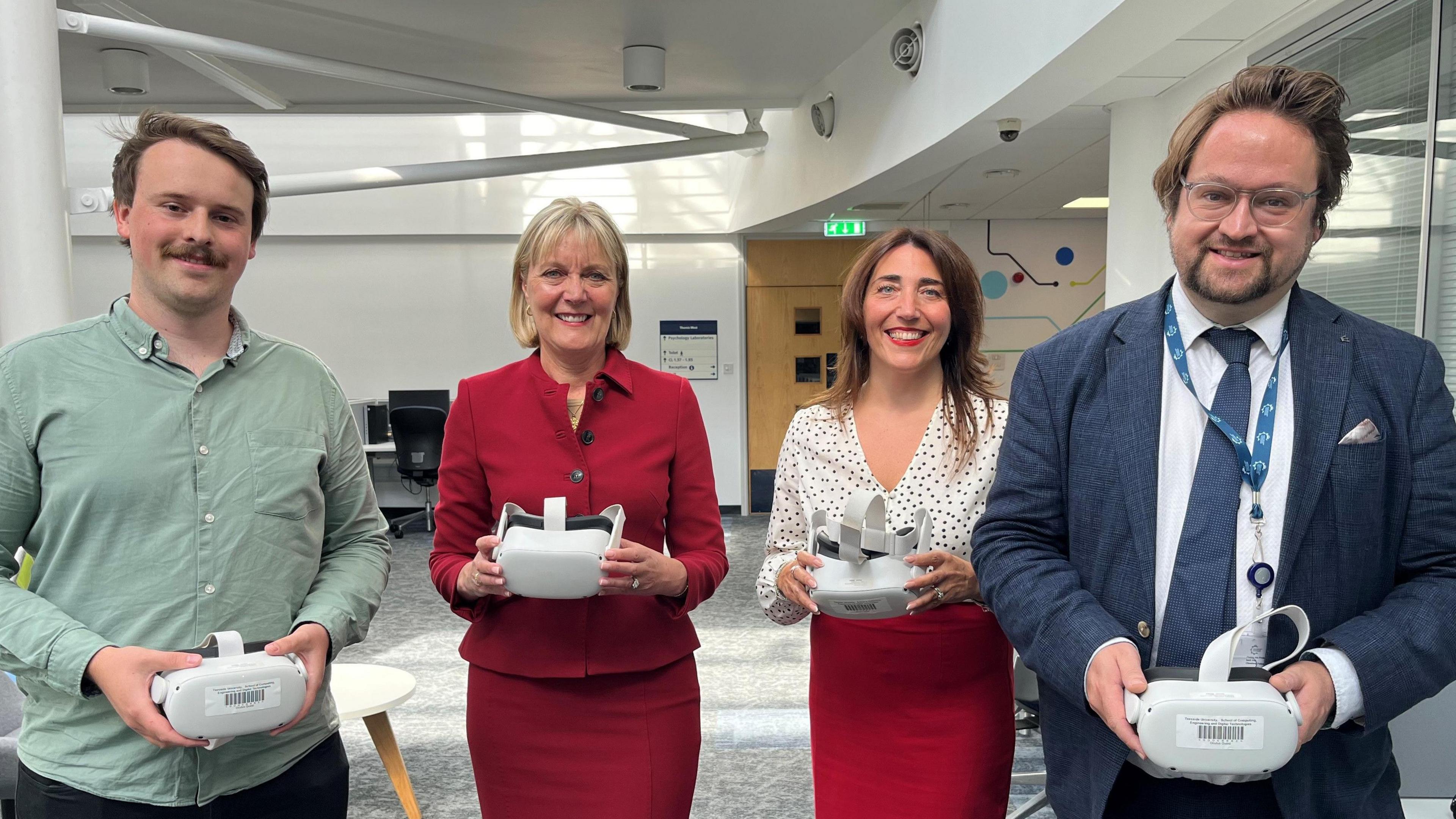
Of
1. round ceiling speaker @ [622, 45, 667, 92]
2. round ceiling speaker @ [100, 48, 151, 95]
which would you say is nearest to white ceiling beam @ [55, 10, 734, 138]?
round ceiling speaker @ [622, 45, 667, 92]

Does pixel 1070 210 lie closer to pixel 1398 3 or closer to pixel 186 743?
pixel 1398 3

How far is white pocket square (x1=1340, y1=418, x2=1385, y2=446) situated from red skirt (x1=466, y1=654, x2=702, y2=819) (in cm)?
115

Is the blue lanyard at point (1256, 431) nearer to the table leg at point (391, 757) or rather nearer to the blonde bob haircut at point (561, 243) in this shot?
the blonde bob haircut at point (561, 243)

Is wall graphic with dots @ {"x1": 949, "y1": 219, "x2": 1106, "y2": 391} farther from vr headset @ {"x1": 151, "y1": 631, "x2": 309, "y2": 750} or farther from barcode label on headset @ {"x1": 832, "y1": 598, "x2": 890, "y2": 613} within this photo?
vr headset @ {"x1": 151, "y1": 631, "x2": 309, "y2": 750}

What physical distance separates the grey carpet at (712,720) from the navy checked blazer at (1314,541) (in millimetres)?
2166

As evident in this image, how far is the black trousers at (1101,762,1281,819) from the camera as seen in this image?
1196mm

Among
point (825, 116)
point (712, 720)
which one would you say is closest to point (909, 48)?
point (825, 116)

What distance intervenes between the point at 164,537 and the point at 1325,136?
5.51 ft

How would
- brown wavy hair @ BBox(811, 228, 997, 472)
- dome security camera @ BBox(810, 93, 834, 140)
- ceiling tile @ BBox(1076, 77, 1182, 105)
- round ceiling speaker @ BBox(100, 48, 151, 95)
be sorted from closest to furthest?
brown wavy hair @ BBox(811, 228, 997, 472) < ceiling tile @ BBox(1076, 77, 1182, 105) < round ceiling speaker @ BBox(100, 48, 151, 95) < dome security camera @ BBox(810, 93, 834, 140)

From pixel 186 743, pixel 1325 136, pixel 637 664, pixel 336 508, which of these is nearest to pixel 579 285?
pixel 336 508

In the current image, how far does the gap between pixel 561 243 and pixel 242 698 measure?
34.3 inches

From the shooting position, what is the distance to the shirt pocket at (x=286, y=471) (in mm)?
1405

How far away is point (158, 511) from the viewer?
4.36 ft

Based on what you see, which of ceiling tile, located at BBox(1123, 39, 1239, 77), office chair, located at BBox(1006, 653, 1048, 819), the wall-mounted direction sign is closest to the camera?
office chair, located at BBox(1006, 653, 1048, 819)
